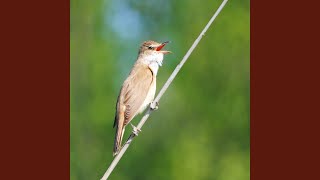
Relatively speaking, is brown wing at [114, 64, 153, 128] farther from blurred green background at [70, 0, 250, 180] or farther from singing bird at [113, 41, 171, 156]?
blurred green background at [70, 0, 250, 180]

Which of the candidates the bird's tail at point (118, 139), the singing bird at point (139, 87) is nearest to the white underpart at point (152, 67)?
the singing bird at point (139, 87)

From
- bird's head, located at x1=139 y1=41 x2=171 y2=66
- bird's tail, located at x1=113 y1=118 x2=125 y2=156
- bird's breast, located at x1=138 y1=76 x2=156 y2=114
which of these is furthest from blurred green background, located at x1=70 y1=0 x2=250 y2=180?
bird's tail, located at x1=113 y1=118 x2=125 y2=156

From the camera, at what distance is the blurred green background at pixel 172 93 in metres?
6.14

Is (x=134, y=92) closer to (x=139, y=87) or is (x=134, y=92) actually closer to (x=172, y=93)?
(x=139, y=87)

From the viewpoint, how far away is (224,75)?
278 inches

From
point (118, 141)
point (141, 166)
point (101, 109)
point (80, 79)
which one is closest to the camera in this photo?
point (118, 141)

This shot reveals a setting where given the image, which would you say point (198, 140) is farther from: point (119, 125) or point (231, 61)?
point (119, 125)

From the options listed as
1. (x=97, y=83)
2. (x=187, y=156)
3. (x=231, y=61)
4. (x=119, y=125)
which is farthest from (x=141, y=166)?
(x=119, y=125)

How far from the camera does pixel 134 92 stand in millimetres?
4469

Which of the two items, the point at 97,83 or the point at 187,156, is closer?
the point at 97,83

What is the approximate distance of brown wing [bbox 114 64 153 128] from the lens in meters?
4.33

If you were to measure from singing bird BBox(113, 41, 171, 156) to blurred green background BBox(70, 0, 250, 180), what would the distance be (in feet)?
3.95

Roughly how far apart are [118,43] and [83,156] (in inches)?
47.4

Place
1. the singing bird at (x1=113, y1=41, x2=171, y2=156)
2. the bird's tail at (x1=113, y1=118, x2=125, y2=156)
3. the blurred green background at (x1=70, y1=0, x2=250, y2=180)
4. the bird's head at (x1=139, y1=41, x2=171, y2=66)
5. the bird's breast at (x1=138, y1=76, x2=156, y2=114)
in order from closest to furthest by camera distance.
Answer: the bird's tail at (x1=113, y1=118, x2=125, y2=156) < the singing bird at (x1=113, y1=41, x2=171, y2=156) < the bird's breast at (x1=138, y1=76, x2=156, y2=114) < the bird's head at (x1=139, y1=41, x2=171, y2=66) < the blurred green background at (x1=70, y1=0, x2=250, y2=180)
